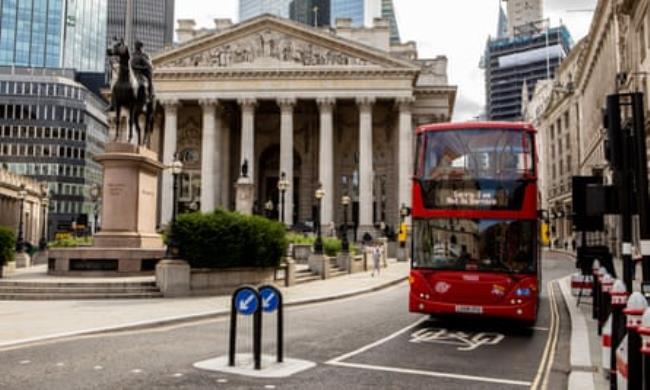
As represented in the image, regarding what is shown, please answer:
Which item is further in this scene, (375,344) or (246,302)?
(375,344)

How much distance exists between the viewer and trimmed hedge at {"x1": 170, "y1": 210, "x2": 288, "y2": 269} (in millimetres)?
19219

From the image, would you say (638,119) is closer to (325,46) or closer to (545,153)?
(325,46)

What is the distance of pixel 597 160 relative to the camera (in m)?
62.6

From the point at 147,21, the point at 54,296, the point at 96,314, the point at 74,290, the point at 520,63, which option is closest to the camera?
the point at 96,314

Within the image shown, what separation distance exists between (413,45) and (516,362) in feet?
202

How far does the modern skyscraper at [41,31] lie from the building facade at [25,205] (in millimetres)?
52576

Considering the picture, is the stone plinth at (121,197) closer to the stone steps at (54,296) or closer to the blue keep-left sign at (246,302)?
the stone steps at (54,296)

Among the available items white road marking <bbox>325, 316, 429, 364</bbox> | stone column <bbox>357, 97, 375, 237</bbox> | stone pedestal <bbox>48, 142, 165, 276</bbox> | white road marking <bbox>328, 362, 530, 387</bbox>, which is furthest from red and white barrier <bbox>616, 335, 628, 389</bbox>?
stone column <bbox>357, 97, 375, 237</bbox>

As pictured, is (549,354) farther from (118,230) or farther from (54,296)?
(118,230)

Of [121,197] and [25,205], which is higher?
[25,205]

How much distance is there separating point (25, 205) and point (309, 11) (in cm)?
10443

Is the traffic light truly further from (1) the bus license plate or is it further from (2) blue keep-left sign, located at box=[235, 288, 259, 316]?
(1) the bus license plate

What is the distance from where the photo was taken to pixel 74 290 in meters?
18.1

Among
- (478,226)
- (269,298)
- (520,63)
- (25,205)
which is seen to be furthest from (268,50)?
(520,63)
